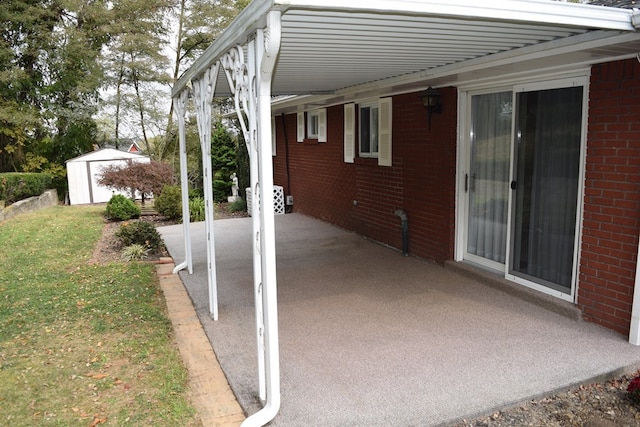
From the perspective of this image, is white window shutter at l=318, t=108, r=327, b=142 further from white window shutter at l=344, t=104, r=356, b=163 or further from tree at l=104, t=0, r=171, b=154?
tree at l=104, t=0, r=171, b=154

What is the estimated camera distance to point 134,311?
500cm

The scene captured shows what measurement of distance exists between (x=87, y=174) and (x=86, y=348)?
14.2 m

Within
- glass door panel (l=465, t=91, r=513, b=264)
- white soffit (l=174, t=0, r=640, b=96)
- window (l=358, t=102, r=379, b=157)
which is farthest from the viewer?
window (l=358, t=102, r=379, b=157)

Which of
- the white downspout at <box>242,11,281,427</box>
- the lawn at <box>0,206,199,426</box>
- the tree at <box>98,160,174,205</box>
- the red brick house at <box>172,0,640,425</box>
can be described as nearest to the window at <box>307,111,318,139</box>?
the red brick house at <box>172,0,640,425</box>

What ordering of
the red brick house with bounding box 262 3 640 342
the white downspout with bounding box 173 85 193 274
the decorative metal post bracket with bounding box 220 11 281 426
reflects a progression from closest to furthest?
the decorative metal post bracket with bounding box 220 11 281 426
the red brick house with bounding box 262 3 640 342
the white downspout with bounding box 173 85 193 274

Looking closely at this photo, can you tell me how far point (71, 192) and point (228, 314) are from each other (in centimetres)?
1434

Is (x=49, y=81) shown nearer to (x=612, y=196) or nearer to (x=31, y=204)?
(x=31, y=204)

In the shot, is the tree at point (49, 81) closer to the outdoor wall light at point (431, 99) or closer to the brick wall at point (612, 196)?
the outdoor wall light at point (431, 99)

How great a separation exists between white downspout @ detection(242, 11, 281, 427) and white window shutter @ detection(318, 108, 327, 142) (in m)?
6.99

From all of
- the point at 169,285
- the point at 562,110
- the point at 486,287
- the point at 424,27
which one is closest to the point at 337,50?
the point at 424,27

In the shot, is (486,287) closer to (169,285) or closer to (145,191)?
(169,285)

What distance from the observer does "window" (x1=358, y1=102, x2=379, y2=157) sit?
7895 mm

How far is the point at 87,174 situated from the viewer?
16.9 m

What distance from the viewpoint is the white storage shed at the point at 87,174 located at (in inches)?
659
